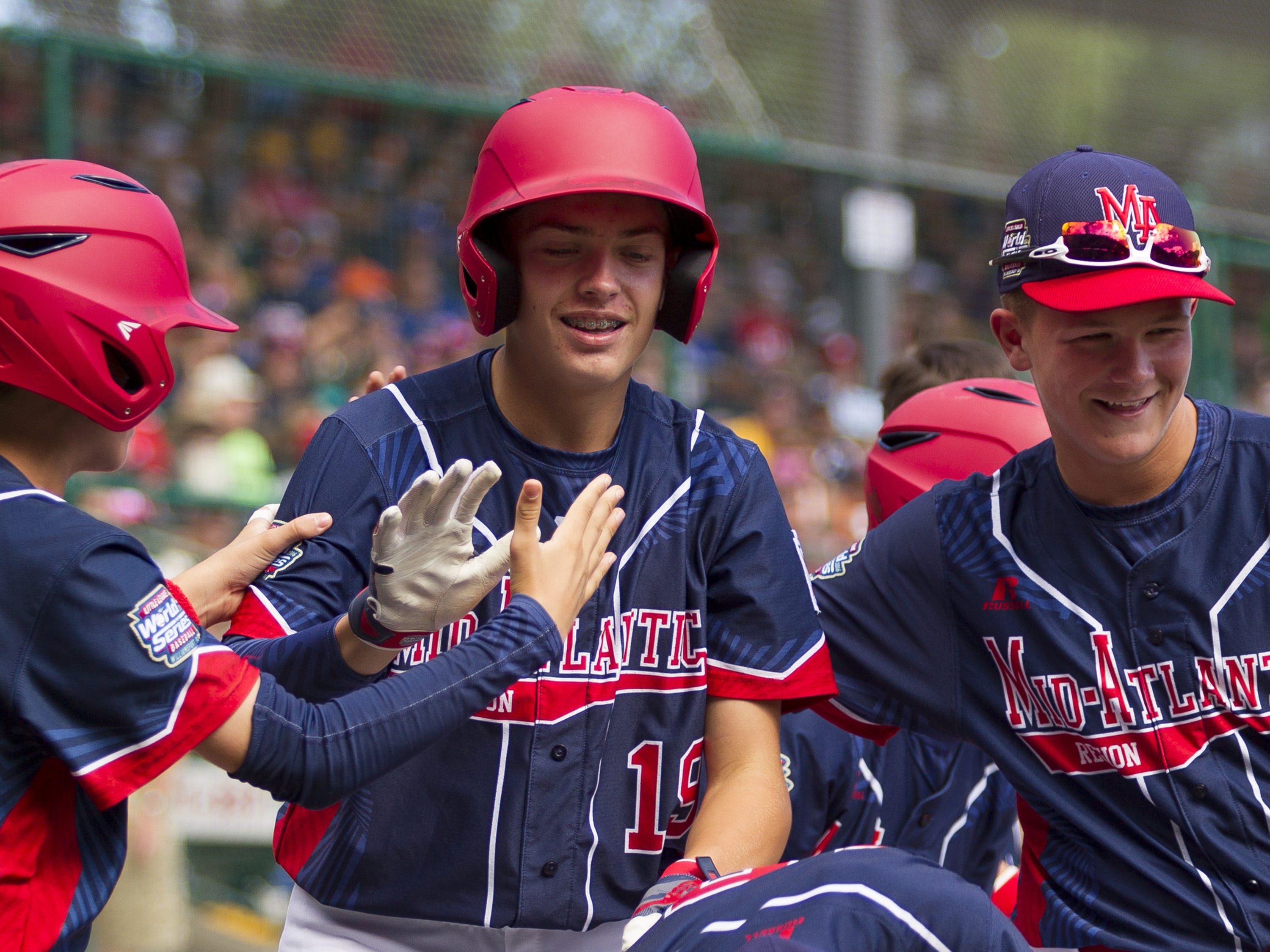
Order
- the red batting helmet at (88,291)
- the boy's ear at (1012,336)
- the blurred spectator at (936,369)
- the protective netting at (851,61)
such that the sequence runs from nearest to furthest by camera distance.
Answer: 1. the red batting helmet at (88,291)
2. the boy's ear at (1012,336)
3. the blurred spectator at (936,369)
4. the protective netting at (851,61)

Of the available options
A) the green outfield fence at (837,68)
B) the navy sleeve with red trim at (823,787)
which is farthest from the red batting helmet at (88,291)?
the green outfield fence at (837,68)

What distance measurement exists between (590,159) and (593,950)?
1.55 m

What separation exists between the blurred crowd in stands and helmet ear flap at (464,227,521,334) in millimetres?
4577

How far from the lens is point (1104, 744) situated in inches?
108

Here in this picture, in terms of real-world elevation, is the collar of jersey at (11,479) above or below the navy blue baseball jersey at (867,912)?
above

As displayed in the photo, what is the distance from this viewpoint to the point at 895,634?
307 centimetres

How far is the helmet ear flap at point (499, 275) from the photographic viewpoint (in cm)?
271

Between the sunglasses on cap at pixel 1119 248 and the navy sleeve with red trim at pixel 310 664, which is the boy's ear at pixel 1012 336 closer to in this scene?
the sunglasses on cap at pixel 1119 248

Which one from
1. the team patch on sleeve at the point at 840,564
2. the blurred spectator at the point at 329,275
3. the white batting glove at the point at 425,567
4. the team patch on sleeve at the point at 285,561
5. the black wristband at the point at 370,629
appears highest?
the blurred spectator at the point at 329,275

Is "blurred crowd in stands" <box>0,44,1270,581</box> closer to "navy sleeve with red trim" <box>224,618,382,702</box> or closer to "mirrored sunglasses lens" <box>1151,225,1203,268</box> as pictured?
"mirrored sunglasses lens" <box>1151,225,1203,268</box>

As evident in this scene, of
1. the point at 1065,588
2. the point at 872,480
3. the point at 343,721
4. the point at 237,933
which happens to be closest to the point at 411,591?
the point at 343,721

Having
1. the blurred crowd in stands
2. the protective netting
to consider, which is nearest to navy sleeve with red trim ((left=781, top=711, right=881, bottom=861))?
the blurred crowd in stands

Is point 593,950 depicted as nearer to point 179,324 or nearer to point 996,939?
point 996,939

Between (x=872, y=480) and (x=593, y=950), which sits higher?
(x=872, y=480)
